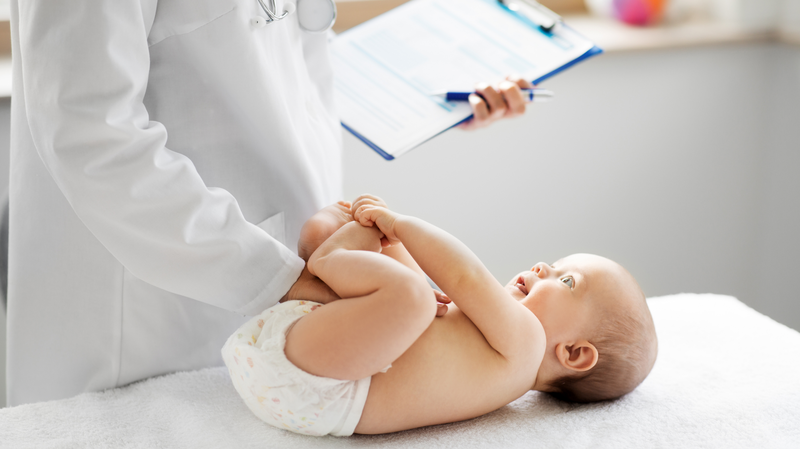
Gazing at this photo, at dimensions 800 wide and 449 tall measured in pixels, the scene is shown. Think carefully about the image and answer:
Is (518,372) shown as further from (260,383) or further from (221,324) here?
(221,324)

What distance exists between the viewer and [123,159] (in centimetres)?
74

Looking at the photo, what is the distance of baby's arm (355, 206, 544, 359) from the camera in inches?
36.9

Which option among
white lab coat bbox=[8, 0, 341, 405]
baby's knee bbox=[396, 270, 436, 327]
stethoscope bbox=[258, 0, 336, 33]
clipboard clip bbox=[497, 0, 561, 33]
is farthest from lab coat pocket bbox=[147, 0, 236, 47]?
clipboard clip bbox=[497, 0, 561, 33]

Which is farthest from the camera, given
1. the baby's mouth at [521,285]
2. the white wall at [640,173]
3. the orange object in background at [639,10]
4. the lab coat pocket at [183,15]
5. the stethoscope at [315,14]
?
the orange object in background at [639,10]

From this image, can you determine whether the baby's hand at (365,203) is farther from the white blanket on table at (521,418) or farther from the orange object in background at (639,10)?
the orange object in background at (639,10)

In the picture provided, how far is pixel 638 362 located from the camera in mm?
1028

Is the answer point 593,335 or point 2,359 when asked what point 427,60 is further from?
point 2,359

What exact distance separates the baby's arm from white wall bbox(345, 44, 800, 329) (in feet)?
2.93

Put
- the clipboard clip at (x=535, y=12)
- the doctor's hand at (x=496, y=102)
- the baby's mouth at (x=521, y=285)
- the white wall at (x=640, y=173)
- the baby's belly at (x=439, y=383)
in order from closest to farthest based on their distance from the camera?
1. the baby's belly at (x=439, y=383)
2. the baby's mouth at (x=521, y=285)
3. the doctor's hand at (x=496, y=102)
4. the clipboard clip at (x=535, y=12)
5. the white wall at (x=640, y=173)

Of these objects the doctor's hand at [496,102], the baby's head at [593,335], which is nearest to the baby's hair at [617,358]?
the baby's head at [593,335]

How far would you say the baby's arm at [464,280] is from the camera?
3.07 feet

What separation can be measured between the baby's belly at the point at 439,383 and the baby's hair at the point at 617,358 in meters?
0.15

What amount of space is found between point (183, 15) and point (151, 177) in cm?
21

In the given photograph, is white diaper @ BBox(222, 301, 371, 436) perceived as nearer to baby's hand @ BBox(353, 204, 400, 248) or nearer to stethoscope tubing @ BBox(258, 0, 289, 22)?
baby's hand @ BBox(353, 204, 400, 248)
